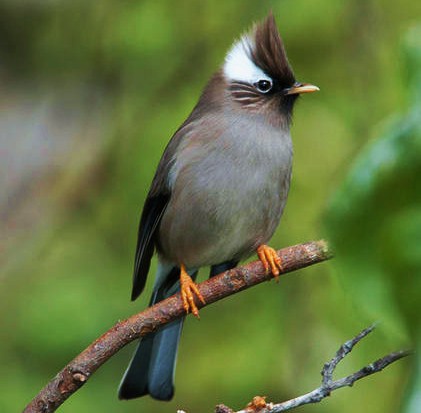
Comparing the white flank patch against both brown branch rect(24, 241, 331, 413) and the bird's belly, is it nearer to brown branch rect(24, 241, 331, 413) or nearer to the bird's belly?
the bird's belly

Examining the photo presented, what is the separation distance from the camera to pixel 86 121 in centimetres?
674

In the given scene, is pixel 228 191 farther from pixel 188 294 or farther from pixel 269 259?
pixel 188 294

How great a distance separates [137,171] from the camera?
17.2ft

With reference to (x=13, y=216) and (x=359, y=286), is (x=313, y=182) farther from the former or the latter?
(x=359, y=286)

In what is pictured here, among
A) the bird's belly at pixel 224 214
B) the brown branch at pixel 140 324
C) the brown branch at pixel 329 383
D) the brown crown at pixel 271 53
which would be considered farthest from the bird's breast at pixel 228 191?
the brown branch at pixel 329 383

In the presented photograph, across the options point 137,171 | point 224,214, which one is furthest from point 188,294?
point 137,171

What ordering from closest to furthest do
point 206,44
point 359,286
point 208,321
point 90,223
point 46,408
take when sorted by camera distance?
point 359,286 < point 46,408 < point 208,321 < point 206,44 < point 90,223

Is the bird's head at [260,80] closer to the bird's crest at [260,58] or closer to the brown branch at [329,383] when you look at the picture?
the bird's crest at [260,58]

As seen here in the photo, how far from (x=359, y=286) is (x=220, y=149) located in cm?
332

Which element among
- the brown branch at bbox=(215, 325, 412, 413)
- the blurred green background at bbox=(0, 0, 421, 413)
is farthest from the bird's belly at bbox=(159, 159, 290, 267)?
the brown branch at bbox=(215, 325, 412, 413)

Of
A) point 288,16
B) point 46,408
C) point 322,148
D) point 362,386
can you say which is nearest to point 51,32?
point 288,16

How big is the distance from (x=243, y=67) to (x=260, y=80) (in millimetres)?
119

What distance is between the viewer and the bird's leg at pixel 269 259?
131 inches

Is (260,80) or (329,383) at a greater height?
(260,80)
